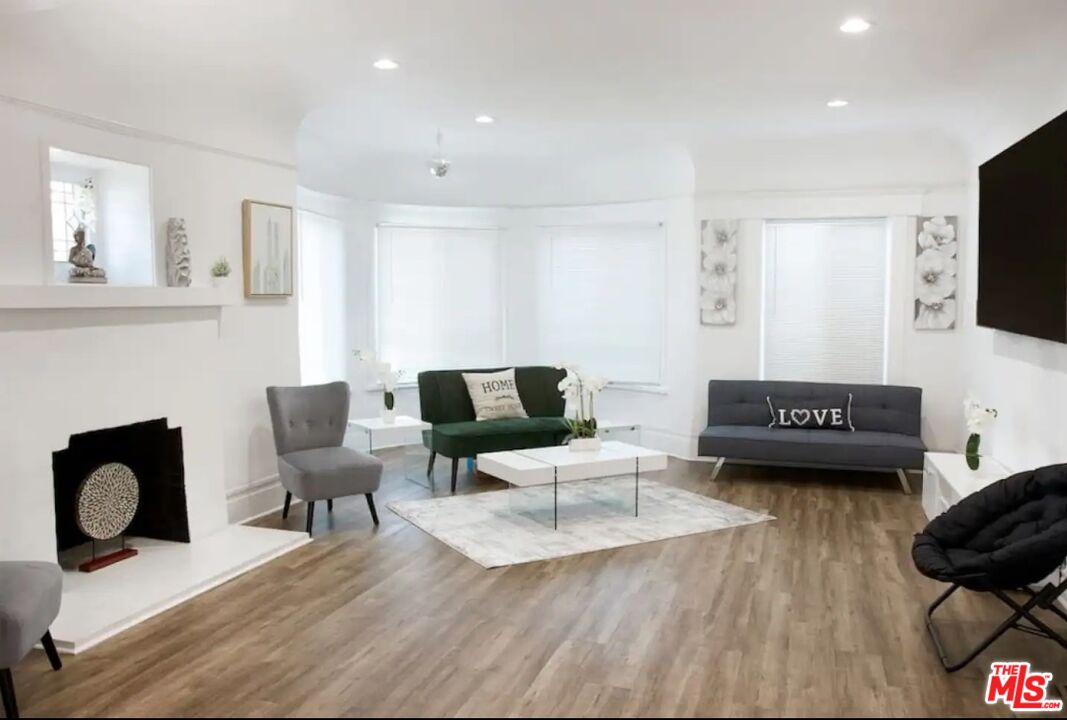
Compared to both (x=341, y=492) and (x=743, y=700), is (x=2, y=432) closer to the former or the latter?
(x=341, y=492)

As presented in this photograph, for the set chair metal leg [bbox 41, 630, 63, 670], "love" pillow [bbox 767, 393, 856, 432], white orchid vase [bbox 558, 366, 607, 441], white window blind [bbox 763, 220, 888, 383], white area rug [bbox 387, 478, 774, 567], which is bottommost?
white area rug [bbox 387, 478, 774, 567]

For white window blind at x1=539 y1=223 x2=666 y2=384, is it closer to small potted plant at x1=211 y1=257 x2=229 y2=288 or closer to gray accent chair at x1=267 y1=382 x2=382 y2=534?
gray accent chair at x1=267 y1=382 x2=382 y2=534

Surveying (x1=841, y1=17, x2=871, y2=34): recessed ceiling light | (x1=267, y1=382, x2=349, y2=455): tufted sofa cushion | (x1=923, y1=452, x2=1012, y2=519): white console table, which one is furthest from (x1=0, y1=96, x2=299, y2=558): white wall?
(x1=923, y1=452, x2=1012, y2=519): white console table

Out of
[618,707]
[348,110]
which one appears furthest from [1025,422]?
[348,110]

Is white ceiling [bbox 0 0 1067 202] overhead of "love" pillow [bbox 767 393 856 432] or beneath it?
overhead

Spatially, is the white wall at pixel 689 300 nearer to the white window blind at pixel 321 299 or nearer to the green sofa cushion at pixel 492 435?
the white window blind at pixel 321 299

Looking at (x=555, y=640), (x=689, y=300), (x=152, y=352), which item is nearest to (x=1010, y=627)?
(x=555, y=640)

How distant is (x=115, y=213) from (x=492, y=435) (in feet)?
9.96

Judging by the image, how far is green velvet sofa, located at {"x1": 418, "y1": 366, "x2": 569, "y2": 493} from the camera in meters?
6.53

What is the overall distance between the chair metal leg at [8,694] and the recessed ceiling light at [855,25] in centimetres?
437

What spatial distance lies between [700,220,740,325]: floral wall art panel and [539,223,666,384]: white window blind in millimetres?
567

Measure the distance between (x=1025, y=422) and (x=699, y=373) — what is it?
3.02 m

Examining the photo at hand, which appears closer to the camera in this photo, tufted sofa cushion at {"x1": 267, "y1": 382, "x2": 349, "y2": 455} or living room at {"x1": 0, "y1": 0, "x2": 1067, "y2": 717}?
living room at {"x1": 0, "y1": 0, "x2": 1067, "y2": 717}

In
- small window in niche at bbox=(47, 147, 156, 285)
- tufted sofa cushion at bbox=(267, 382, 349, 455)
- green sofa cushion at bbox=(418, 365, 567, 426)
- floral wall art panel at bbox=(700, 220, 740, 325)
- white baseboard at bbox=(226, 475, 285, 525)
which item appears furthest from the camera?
floral wall art panel at bbox=(700, 220, 740, 325)
